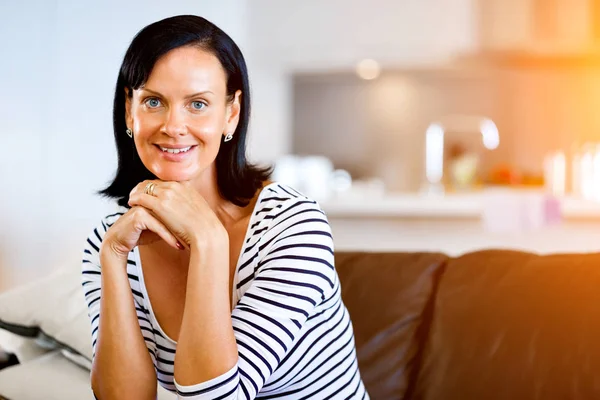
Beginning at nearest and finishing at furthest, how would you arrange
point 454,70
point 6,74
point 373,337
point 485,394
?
point 485,394, point 373,337, point 6,74, point 454,70

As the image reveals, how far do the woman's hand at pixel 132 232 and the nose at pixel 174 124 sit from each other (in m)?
0.13

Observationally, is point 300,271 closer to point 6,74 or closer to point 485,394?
point 485,394

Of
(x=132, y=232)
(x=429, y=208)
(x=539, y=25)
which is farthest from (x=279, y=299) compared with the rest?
(x=539, y=25)

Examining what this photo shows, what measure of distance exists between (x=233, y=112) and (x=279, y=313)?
359 millimetres

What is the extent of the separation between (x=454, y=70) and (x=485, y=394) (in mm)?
3585

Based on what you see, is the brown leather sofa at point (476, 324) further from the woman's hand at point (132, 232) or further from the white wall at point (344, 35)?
the white wall at point (344, 35)

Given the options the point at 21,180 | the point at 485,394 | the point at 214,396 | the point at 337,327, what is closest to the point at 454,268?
the point at 485,394

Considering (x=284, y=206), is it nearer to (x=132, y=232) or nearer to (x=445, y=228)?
(x=132, y=232)

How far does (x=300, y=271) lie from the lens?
46.6 inches

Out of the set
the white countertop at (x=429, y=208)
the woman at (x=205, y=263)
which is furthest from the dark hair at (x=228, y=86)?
the white countertop at (x=429, y=208)

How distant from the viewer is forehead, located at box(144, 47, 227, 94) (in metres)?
1.16

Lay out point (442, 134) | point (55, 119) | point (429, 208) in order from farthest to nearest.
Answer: point (442, 134), point (429, 208), point (55, 119)

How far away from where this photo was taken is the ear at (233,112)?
126 cm

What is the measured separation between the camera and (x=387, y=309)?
173 cm
